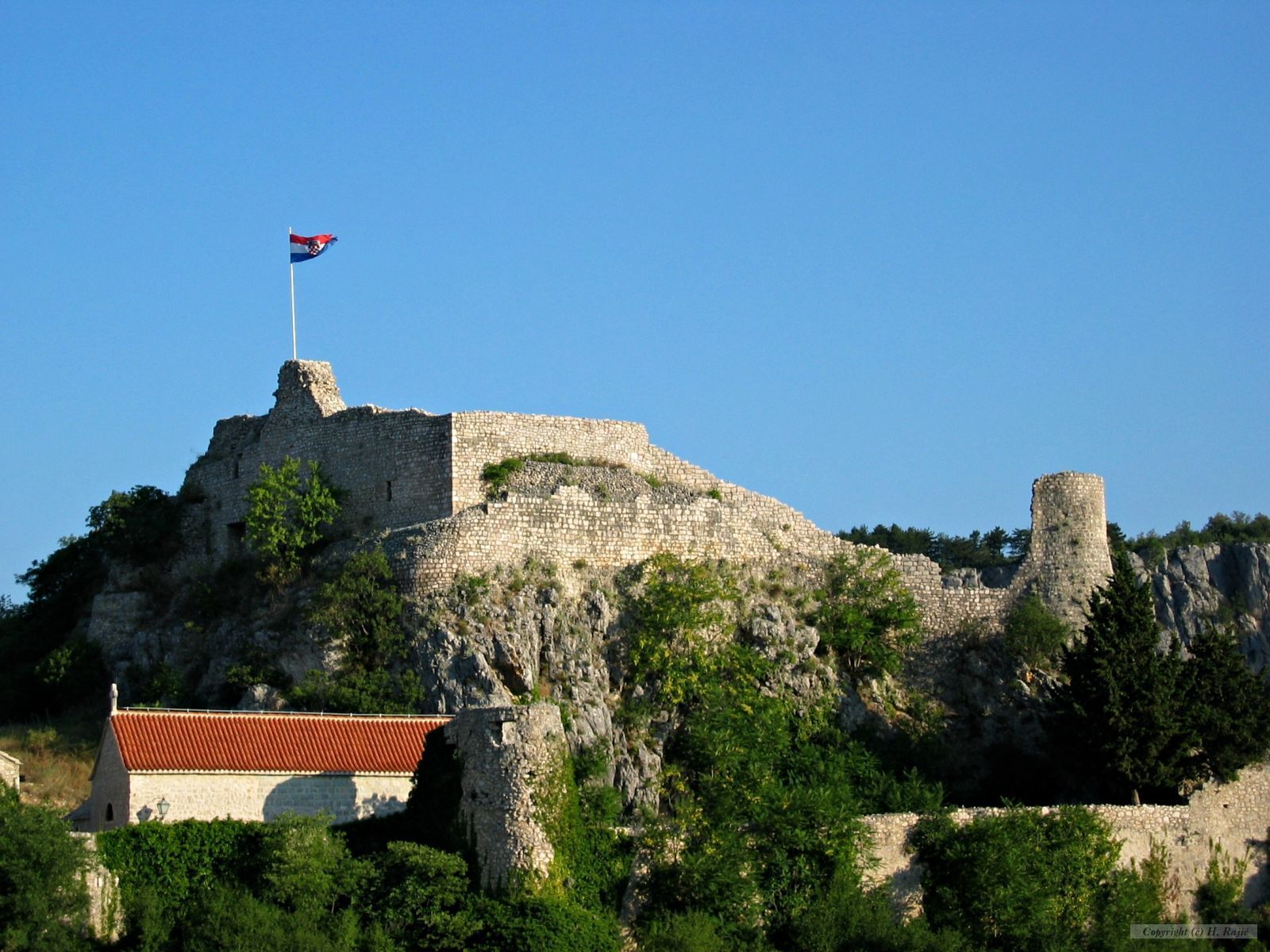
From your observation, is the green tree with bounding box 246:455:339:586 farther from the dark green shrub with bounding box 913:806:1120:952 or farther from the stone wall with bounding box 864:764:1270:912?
the dark green shrub with bounding box 913:806:1120:952

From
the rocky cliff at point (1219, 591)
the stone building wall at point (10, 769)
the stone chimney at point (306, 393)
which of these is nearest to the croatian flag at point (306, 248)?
the stone chimney at point (306, 393)

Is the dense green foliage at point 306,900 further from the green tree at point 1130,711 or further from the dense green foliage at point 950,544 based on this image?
the dense green foliage at point 950,544

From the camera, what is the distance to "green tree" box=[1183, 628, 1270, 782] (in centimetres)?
4691

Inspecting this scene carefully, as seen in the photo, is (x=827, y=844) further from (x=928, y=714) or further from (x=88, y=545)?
(x=88, y=545)

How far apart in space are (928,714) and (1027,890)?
9.06m

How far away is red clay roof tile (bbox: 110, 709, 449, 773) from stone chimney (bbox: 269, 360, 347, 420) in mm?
13373

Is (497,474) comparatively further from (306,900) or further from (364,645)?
(306,900)

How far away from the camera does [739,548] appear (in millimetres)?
52719

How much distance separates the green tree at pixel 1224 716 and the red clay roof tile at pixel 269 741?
651 inches

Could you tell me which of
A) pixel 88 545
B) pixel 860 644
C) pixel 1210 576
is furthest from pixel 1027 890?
pixel 1210 576

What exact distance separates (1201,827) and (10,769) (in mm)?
23962

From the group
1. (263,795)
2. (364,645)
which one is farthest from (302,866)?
(364,645)

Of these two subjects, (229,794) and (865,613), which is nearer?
(229,794)

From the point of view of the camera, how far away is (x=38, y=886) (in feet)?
115
